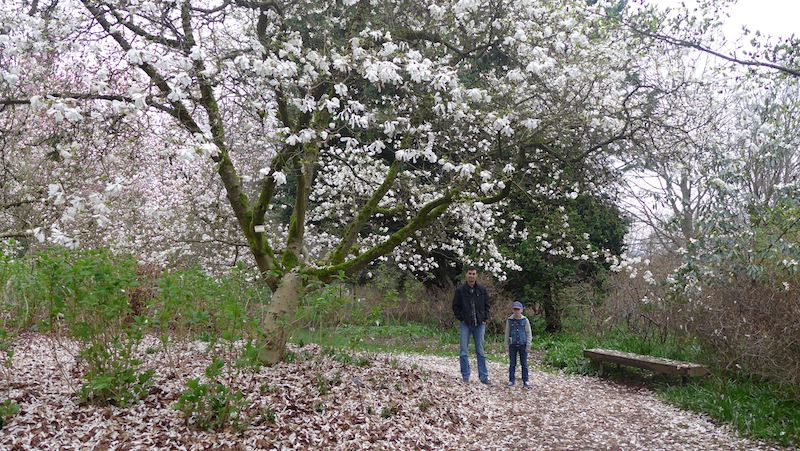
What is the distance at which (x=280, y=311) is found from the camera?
587cm

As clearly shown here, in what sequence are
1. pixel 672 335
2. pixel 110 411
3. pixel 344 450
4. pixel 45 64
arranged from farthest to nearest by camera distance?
pixel 672 335
pixel 45 64
pixel 344 450
pixel 110 411

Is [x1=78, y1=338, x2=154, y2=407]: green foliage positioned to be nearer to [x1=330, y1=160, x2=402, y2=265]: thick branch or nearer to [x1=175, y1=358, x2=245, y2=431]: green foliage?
[x1=175, y1=358, x2=245, y2=431]: green foliage

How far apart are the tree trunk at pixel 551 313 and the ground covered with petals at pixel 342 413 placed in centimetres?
585

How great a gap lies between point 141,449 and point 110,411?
0.57 metres

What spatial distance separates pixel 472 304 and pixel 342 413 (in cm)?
280

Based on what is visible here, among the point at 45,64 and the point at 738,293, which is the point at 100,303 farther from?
the point at 738,293

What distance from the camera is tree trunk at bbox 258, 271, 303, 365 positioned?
566 centimetres

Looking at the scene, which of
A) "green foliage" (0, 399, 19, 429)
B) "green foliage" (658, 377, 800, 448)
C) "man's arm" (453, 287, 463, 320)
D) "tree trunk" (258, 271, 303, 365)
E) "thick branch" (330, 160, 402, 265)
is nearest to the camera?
"green foliage" (0, 399, 19, 429)

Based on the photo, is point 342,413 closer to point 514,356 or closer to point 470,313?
point 470,313

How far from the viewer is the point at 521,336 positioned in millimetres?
7621

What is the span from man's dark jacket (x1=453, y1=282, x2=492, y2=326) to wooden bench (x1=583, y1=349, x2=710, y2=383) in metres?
2.46

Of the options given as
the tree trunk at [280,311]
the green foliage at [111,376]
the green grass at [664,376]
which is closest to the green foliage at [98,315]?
the green foliage at [111,376]

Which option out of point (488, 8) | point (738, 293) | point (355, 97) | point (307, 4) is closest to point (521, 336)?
point (738, 293)

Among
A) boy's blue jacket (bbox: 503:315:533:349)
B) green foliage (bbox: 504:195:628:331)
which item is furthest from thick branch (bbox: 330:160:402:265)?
green foliage (bbox: 504:195:628:331)
